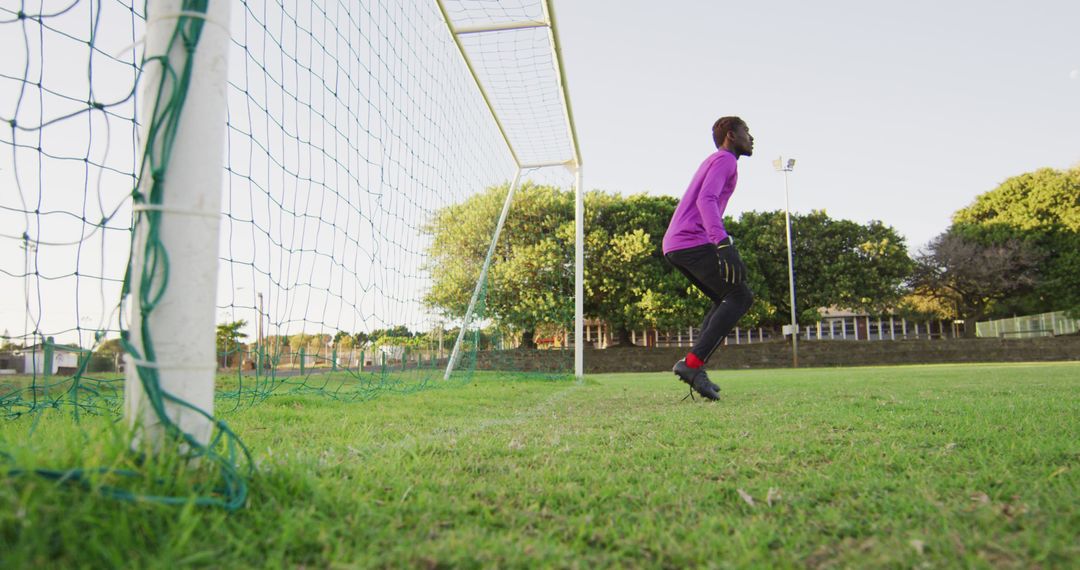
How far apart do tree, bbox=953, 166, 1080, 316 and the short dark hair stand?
3529 cm

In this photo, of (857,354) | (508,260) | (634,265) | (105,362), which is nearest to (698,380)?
(105,362)

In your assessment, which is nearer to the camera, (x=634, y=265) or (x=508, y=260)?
(x=508, y=260)

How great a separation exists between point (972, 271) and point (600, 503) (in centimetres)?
3849

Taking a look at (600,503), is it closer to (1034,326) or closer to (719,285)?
(719,285)

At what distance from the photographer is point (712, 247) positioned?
4.76 metres

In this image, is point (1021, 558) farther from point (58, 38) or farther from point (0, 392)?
point (0, 392)

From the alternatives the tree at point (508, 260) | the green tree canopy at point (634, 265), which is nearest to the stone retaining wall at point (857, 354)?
the green tree canopy at point (634, 265)

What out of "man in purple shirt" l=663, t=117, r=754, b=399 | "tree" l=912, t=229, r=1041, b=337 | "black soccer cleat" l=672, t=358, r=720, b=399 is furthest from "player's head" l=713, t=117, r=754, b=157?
"tree" l=912, t=229, r=1041, b=337

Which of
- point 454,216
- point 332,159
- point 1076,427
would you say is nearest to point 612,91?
point 454,216

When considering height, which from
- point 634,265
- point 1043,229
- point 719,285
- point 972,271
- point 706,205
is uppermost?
point 1043,229

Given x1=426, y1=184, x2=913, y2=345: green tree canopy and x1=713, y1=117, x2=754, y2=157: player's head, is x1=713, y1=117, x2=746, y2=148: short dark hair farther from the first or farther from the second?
x1=426, y1=184, x2=913, y2=345: green tree canopy

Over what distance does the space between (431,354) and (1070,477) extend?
7.17 meters

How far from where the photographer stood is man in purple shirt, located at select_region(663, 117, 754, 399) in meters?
4.60

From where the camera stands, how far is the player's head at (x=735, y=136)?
4871 millimetres
